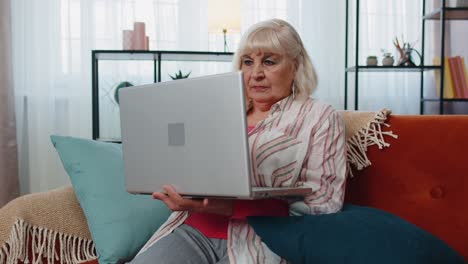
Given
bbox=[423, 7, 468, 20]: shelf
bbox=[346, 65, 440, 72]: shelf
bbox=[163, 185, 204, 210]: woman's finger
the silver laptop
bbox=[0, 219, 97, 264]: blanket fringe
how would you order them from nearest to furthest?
the silver laptop
bbox=[163, 185, 204, 210]: woman's finger
bbox=[0, 219, 97, 264]: blanket fringe
bbox=[423, 7, 468, 20]: shelf
bbox=[346, 65, 440, 72]: shelf

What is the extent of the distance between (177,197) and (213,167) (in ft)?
0.47

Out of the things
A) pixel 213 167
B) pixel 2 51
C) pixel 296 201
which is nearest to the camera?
pixel 213 167

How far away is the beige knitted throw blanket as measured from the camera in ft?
4.91

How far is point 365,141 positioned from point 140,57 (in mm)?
1921

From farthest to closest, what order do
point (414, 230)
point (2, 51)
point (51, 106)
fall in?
1. point (51, 106)
2. point (2, 51)
3. point (414, 230)

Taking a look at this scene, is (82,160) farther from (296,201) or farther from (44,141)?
(44,141)

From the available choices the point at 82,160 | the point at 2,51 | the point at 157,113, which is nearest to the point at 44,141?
the point at 2,51

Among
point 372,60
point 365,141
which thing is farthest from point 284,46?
point 372,60

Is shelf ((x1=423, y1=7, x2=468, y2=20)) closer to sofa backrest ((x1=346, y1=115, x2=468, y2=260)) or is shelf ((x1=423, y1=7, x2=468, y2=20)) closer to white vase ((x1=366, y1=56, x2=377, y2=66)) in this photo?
white vase ((x1=366, y1=56, x2=377, y2=66))

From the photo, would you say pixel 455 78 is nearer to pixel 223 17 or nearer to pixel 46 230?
pixel 223 17

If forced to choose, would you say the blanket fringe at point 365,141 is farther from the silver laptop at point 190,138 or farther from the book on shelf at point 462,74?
the book on shelf at point 462,74

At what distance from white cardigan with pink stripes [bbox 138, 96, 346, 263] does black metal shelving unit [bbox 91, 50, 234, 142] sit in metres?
1.67

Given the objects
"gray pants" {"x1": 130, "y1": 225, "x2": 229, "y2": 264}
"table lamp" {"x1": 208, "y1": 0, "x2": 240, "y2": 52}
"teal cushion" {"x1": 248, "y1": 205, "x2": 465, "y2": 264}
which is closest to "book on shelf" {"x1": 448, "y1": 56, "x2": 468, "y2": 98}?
"table lamp" {"x1": 208, "y1": 0, "x2": 240, "y2": 52}

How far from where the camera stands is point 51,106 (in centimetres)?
342
